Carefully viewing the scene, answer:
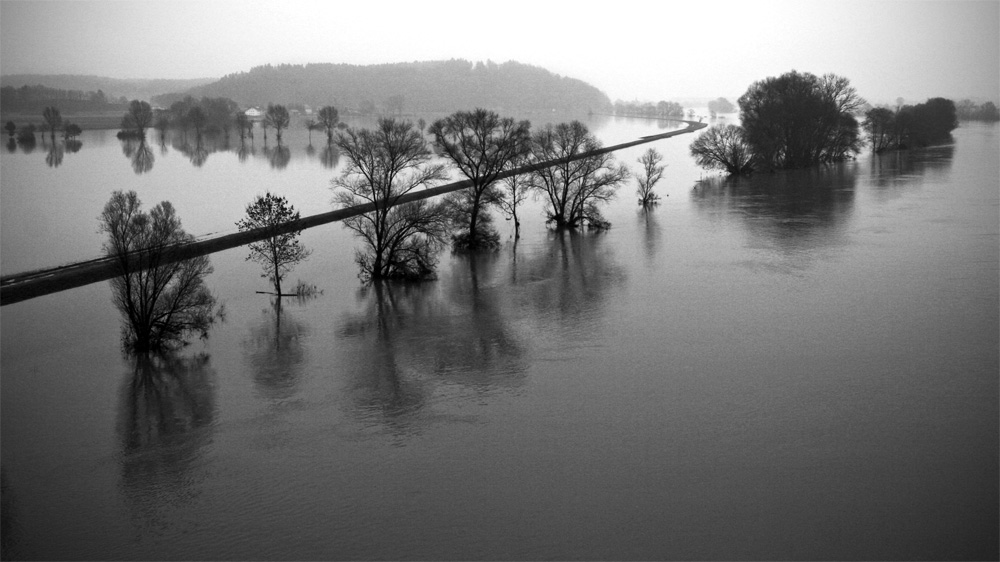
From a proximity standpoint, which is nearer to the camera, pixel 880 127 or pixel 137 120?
pixel 880 127

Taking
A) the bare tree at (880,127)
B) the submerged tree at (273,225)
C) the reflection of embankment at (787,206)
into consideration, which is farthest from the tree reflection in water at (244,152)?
the bare tree at (880,127)

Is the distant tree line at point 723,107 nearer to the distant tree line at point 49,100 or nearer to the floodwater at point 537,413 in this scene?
the distant tree line at point 49,100

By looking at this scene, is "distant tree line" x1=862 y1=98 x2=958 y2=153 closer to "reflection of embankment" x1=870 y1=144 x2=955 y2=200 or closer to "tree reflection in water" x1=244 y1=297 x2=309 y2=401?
"reflection of embankment" x1=870 y1=144 x2=955 y2=200

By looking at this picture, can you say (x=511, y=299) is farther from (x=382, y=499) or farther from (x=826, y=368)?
(x=382, y=499)

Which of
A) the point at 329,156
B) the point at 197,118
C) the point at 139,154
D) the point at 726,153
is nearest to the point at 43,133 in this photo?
the point at 197,118

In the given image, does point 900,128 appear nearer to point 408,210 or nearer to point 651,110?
point 408,210

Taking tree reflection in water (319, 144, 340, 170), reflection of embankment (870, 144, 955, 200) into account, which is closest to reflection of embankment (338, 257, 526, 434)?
reflection of embankment (870, 144, 955, 200)
